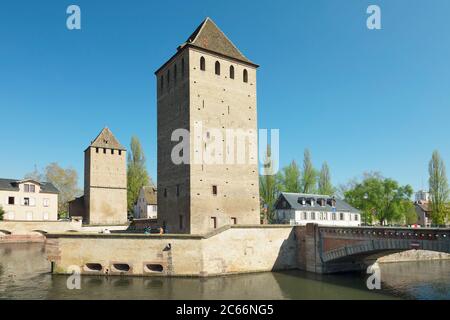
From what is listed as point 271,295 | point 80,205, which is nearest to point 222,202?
point 271,295

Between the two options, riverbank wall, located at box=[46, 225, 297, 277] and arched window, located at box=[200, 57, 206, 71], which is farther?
arched window, located at box=[200, 57, 206, 71]

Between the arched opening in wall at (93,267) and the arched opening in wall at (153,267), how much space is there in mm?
3355

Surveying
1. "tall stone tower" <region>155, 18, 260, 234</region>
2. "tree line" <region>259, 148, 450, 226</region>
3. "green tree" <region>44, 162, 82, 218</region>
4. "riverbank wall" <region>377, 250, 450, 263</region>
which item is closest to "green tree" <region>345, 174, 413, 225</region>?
"tree line" <region>259, 148, 450, 226</region>

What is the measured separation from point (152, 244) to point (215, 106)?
1217 cm

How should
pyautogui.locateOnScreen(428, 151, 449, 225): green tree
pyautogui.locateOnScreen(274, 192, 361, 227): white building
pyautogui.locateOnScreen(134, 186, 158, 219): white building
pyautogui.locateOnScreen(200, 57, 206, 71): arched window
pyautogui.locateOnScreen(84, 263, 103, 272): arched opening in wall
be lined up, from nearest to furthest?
pyautogui.locateOnScreen(84, 263, 103, 272): arched opening in wall
pyautogui.locateOnScreen(200, 57, 206, 71): arched window
pyautogui.locateOnScreen(274, 192, 361, 227): white building
pyautogui.locateOnScreen(428, 151, 449, 225): green tree
pyautogui.locateOnScreen(134, 186, 158, 219): white building

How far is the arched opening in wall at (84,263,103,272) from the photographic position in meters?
25.4

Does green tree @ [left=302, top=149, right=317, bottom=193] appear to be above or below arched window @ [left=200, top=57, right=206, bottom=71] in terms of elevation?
below

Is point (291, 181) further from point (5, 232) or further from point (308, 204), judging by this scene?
point (5, 232)

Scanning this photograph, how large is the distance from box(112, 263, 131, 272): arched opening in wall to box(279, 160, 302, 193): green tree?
100 ft

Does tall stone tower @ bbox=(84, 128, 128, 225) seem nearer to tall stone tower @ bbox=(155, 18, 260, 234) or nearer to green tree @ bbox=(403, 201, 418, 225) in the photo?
tall stone tower @ bbox=(155, 18, 260, 234)

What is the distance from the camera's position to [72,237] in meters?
25.8
